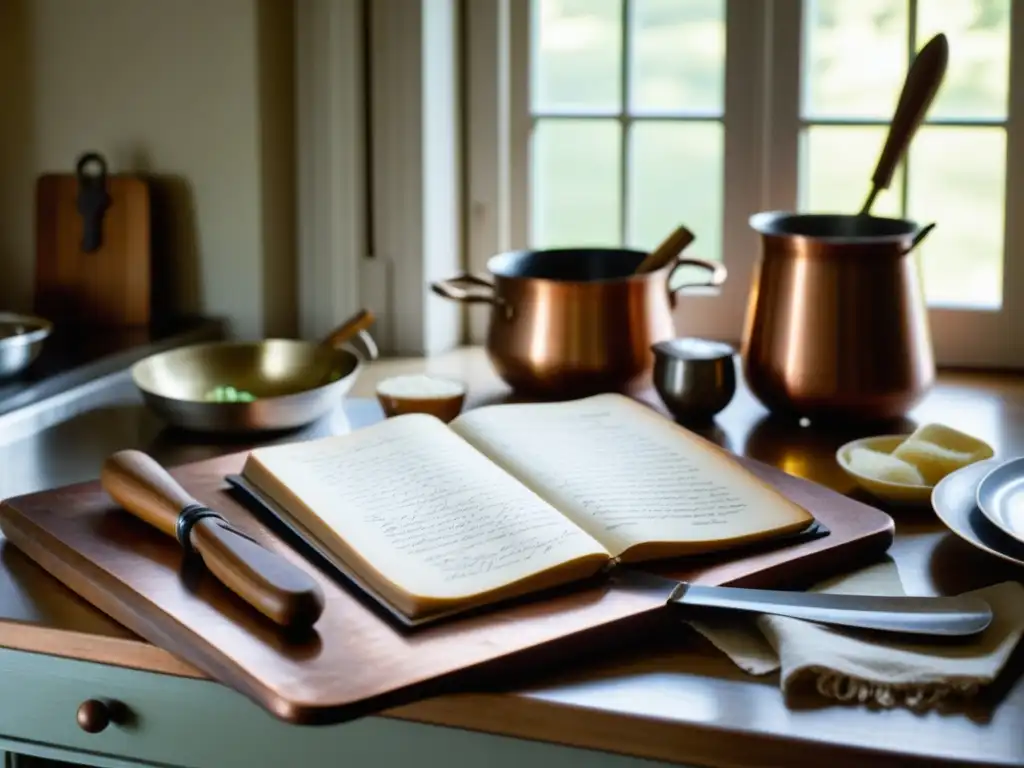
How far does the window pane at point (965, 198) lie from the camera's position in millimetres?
1695

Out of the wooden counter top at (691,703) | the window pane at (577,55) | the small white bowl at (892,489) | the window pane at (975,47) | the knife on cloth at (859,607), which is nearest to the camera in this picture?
the wooden counter top at (691,703)

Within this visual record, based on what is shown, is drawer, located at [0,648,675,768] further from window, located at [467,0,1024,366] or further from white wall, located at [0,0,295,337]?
window, located at [467,0,1024,366]

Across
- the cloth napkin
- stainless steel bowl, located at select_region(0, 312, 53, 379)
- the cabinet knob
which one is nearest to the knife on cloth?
the cloth napkin

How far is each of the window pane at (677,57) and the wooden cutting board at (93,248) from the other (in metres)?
0.62

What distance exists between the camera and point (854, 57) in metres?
1.71

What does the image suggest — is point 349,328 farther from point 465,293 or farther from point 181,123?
point 181,123

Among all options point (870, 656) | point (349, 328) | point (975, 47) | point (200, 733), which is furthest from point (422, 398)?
point (975, 47)

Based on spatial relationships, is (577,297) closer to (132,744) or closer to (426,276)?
(426,276)

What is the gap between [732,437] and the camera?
142 centimetres

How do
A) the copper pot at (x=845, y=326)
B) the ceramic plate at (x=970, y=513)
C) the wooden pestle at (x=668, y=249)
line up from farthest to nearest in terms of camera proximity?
the wooden pestle at (x=668, y=249) < the copper pot at (x=845, y=326) < the ceramic plate at (x=970, y=513)

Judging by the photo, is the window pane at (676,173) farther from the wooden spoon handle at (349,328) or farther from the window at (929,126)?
the wooden spoon handle at (349,328)

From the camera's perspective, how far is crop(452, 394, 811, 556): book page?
106 centimetres

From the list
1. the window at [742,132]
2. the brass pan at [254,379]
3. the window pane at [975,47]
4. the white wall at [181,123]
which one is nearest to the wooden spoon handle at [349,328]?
the brass pan at [254,379]

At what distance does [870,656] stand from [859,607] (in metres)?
0.06
